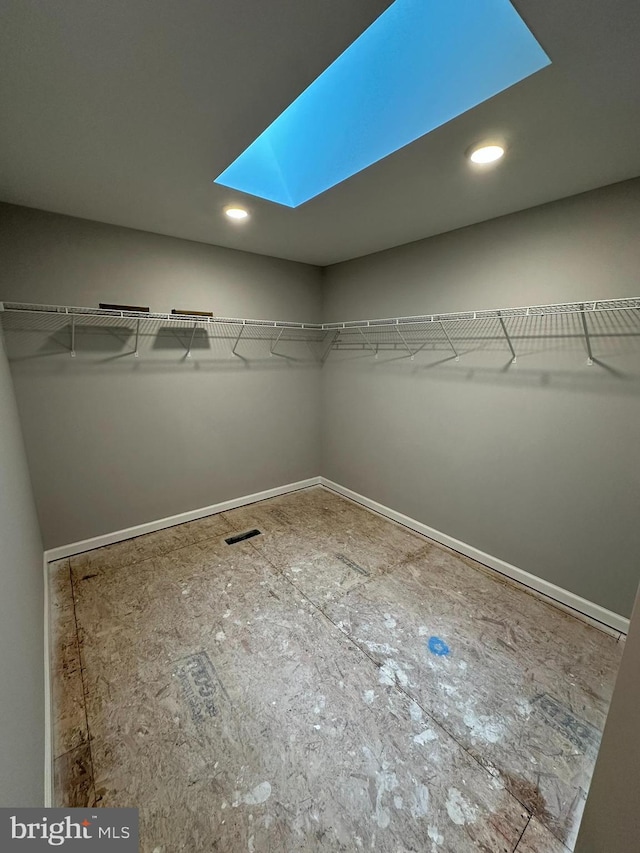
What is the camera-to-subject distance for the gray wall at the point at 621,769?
795 mm

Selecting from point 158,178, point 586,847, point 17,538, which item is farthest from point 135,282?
point 586,847

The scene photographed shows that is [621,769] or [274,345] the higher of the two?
[274,345]

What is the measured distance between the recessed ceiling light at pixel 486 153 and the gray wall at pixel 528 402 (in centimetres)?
76

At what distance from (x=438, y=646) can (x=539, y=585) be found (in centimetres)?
92

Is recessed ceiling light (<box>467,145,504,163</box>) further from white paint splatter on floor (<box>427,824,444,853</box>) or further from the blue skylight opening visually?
white paint splatter on floor (<box>427,824,444,853</box>)

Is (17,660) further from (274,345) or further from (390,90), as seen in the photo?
(274,345)

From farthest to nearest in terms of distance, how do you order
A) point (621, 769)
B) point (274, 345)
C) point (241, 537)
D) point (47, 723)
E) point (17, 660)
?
point (274, 345), point (241, 537), point (47, 723), point (17, 660), point (621, 769)

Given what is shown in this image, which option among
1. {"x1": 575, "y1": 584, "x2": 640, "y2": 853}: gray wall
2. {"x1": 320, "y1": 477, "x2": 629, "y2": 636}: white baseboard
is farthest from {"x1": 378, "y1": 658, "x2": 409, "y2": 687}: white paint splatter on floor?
{"x1": 320, "y1": 477, "x2": 629, "y2": 636}: white baseboard

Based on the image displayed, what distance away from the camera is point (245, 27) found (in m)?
0.89

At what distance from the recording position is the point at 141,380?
2652 millimetres

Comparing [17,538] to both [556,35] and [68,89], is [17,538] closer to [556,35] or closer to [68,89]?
[68,89]

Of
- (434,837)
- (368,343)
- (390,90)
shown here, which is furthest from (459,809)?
(368,343)

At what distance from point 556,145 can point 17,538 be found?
2.72 m

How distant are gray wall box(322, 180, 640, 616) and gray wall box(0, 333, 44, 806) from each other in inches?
99.9
